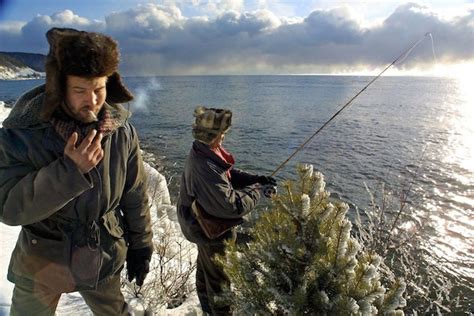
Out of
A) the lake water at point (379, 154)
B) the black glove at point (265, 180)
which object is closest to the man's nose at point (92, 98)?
the black glove at point (265, 180)

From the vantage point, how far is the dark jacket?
3223 mm

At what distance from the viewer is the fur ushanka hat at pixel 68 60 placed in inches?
79.7

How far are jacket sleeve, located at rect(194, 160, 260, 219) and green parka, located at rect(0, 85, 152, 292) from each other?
2.00 ft

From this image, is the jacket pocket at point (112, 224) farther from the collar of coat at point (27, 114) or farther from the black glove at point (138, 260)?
the collar of coat at point (27, 114)

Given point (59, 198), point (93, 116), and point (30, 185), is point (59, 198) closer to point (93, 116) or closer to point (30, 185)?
point (30, 185)

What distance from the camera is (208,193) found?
128 inches

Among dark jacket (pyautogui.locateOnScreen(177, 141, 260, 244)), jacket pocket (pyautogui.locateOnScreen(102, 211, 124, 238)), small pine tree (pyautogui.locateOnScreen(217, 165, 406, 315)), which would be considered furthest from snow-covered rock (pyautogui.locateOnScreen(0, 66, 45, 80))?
small pine tree (pyautogui.locateOnScreen(217, 165, 406, 315))

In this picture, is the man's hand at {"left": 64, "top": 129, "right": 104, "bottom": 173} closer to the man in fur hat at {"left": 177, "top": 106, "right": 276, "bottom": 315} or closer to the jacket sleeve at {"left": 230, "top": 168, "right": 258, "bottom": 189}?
the man in fur hat at {"left": 177, "top": 106, "right": 276, "bottom": 315}

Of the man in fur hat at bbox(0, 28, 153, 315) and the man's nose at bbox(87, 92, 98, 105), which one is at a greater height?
the man's nose at bbox(87, 92, 98, 105)

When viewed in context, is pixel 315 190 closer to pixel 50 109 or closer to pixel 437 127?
pixel 50 109

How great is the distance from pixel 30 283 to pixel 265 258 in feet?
4.83

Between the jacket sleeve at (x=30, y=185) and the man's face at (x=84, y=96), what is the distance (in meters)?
0.33

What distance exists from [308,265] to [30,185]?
155cm

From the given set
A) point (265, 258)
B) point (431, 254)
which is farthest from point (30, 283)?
point (431, 254)
